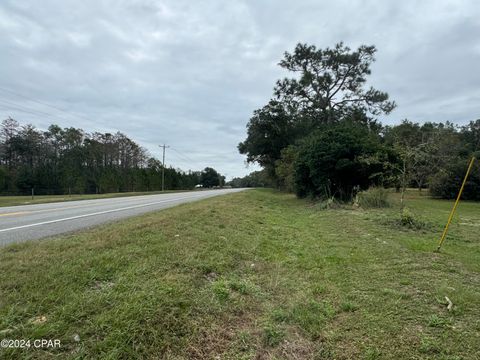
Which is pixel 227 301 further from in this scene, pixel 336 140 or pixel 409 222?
pixel 336 140

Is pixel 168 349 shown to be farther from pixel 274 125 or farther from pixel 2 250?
pixel 274 125

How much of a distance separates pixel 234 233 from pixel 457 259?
459 centimetres

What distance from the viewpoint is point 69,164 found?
5016cm

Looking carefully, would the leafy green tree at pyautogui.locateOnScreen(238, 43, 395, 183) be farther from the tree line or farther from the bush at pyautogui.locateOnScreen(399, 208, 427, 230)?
the bush at pyautogui.locateOnScreen(399, 208, 427, 230)

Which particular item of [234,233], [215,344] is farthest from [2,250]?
[234,233]

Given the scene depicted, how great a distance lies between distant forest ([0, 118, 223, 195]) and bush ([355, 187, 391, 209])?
1461 inches

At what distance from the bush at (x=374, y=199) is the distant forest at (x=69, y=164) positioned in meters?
37.1

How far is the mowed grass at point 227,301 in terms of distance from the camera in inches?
95.8

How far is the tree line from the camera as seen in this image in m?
16.6

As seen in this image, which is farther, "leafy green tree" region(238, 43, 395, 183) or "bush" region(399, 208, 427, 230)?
"leafy green tree" region(238, 43, 395, 183)

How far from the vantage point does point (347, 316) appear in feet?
10.6

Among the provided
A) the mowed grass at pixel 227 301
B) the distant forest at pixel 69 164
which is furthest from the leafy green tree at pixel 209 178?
the mowed grass at pixel 227 301

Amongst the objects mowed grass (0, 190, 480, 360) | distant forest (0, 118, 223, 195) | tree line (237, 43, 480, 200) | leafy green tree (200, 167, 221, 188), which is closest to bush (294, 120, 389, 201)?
tree line (237, 43, 480, 200)

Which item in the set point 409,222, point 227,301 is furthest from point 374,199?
point 227,301
